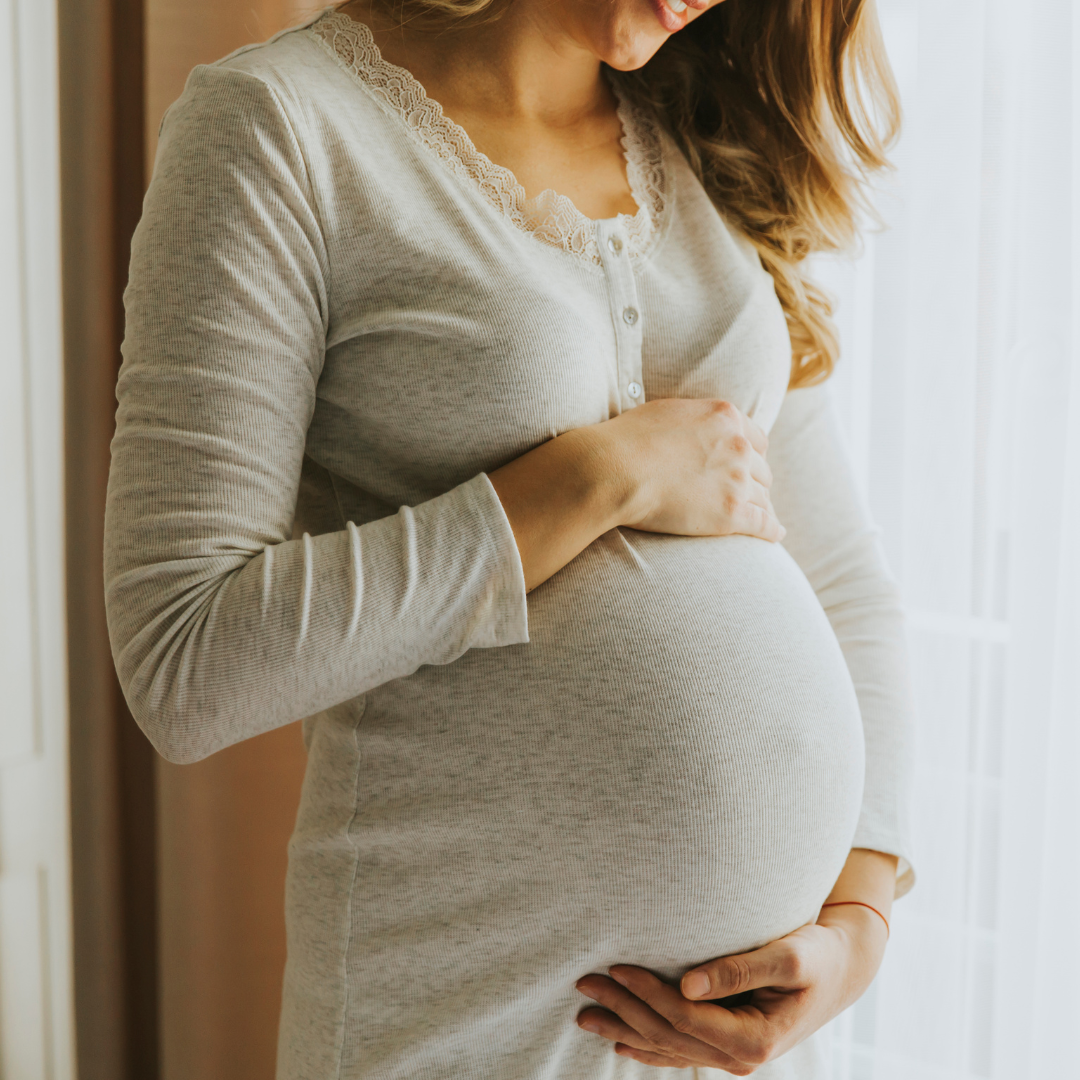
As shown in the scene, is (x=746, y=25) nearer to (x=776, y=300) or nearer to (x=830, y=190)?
(x=830, y=190)

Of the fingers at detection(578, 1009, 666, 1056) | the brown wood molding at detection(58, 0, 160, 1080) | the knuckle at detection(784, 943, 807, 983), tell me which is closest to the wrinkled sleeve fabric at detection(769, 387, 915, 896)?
the knuckle at detection(784, 943, 807, 983)

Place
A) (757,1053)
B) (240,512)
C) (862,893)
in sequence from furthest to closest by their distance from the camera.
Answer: (862,893)
(757,1053)
(240,512)

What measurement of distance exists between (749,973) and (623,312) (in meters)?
0.52

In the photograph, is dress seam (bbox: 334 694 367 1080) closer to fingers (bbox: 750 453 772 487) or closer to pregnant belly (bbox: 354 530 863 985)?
pregnant belly (bbox: 354 530 863 985)

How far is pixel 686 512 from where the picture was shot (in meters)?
0.77

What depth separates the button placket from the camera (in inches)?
31.3

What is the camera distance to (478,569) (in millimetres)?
650

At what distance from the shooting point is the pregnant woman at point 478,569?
63 cm

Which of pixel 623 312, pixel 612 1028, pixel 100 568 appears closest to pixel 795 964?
pixel 612 1028

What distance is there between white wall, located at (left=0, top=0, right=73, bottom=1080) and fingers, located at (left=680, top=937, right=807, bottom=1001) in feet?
3.17

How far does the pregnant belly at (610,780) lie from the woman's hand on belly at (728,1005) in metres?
0.02

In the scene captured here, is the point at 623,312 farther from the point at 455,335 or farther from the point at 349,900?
the point at 349,900

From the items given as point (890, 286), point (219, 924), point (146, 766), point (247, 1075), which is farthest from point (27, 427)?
point (890, 286)

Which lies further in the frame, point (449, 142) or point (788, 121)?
point (788, 121)
